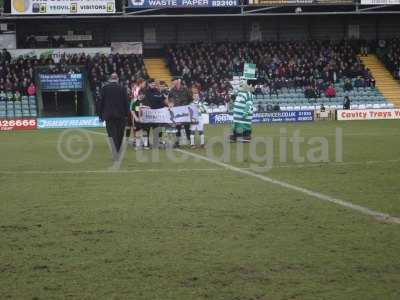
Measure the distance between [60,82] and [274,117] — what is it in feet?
40.0

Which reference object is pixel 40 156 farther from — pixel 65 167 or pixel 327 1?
pixel 327 1

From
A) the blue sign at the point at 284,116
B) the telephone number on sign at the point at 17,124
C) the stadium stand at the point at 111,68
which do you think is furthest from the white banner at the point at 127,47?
the telephone number on sign at the point at 17,124

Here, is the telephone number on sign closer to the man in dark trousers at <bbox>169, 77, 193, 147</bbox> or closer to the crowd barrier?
the crowd barrier

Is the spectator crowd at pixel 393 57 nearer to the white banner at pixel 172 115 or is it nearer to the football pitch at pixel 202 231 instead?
the white banner at pixel 172 115

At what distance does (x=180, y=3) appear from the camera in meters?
42.6

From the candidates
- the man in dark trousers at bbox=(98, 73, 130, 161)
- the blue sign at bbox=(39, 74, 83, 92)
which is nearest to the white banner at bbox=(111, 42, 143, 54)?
the blue sign at bbox=(39, 74, 83, 92)

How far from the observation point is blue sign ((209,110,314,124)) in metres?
36.7

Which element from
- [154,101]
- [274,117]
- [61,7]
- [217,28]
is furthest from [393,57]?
[154,101]

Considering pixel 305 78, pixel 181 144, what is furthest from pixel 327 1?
pixel 181 144

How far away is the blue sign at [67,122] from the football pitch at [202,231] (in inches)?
789

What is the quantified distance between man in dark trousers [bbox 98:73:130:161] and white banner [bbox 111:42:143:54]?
102 ft

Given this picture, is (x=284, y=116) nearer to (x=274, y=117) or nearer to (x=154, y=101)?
(x=274, y=117)

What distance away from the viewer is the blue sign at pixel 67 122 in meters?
34.2

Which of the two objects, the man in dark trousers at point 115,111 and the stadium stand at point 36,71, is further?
the stadium stand at point 36,71
